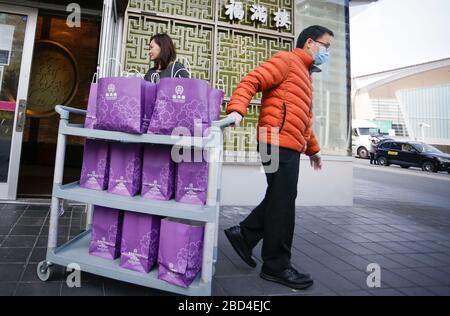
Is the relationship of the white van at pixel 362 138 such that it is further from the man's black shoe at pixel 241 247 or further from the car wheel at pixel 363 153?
the man's black shoe at pixel 241 247

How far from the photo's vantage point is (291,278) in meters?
2.11

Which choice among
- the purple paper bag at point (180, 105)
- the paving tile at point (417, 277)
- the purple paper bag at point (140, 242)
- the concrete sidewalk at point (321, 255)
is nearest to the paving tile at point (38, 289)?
the concrete sidewalk at point (321, 255)

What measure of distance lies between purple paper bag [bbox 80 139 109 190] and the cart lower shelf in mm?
436

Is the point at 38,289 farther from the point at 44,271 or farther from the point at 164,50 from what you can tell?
the point at 164,50

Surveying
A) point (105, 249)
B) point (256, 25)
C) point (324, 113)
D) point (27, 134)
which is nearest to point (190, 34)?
point (256, 25)

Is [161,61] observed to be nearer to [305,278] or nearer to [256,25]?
[305,278]

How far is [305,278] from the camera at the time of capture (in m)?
2.13

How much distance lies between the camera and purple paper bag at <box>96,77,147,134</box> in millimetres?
1818

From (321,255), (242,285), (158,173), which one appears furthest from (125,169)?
(321,255)

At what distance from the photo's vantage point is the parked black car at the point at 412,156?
1350 cm

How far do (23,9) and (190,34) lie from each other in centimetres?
216

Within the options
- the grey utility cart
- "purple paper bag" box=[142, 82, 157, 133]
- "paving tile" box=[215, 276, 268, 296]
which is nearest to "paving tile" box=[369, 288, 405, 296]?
"paving tile" box=[215, 276, 268, 296]

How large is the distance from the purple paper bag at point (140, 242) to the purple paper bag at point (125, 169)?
0.54 feet

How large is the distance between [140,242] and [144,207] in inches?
9.0
